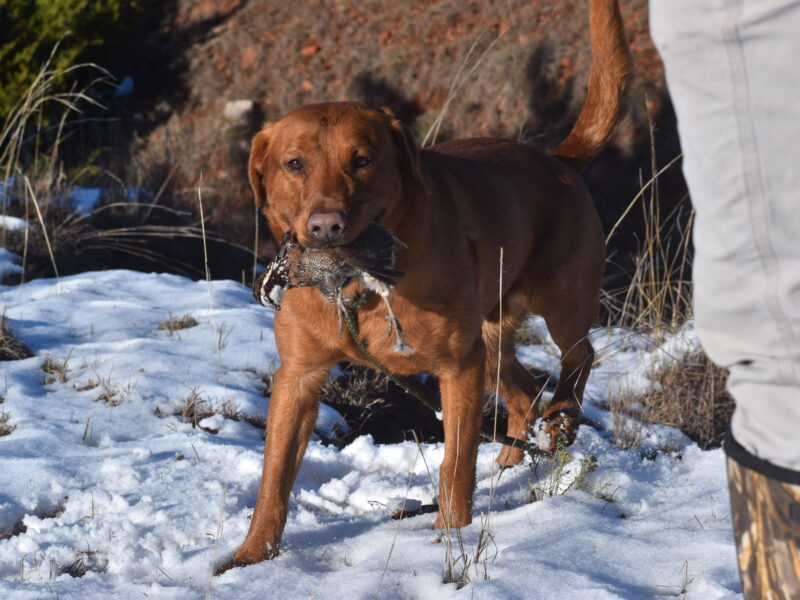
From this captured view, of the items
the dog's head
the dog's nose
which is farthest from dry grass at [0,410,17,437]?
the dog's nose

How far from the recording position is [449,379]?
319 centimetres

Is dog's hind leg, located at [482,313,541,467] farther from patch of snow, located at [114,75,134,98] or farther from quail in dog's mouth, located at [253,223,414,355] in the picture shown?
patch of snow, located at [114,75,134,98]

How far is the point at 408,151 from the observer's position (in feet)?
9.85

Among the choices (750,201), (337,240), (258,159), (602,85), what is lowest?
(337,240)

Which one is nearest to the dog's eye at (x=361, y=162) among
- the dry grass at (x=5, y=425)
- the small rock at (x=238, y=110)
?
the dry grass at (x=5, y=425)

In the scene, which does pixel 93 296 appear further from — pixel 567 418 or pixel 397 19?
pixel 397 19

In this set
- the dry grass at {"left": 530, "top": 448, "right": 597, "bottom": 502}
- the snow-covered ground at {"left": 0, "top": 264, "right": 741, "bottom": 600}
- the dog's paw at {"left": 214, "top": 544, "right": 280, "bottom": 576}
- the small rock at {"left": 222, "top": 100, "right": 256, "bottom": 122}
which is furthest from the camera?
the small rock at {"left": 222, "top": 100, "right": 256, "bottom": 122}

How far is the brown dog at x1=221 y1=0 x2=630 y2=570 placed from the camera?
2.84 m

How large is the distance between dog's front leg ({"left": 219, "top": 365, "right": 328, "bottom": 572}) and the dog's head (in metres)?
0.53

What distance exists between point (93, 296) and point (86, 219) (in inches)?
73.1

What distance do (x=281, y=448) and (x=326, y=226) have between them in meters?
0.93

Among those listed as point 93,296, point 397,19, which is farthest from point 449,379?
point 397,19

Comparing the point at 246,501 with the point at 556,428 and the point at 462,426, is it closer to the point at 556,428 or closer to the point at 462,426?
the point at 462,426

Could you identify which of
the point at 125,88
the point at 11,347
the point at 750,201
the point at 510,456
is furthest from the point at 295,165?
the point at 125,88
